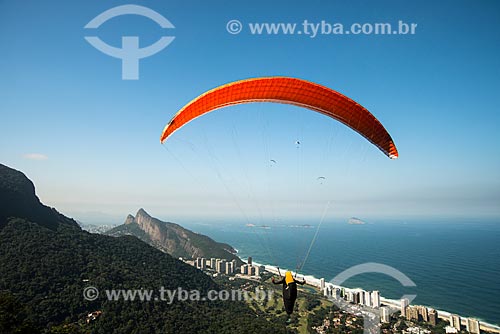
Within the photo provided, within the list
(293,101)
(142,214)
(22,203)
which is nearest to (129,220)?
(142,214)

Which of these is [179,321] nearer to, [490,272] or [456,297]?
[456,297]

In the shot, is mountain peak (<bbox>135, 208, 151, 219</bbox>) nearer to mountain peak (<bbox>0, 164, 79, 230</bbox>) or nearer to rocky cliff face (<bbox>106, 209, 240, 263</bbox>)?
rocky cliff face (<bbox>106, 209, 240, 263</bbox>)

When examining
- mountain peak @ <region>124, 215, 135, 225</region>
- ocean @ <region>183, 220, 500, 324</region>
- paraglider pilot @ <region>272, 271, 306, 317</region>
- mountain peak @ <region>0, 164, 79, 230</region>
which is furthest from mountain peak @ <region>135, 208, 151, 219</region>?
paraglider pilot @ <region>272, 271, 306, 317</region>

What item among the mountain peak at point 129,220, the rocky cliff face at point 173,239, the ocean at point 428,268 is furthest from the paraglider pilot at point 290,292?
the mountain peak at point 129,220

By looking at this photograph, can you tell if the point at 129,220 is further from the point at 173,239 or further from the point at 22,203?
the point at 22,203

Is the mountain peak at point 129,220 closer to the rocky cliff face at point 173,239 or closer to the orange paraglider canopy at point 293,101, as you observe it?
the rocky cliff face at point 173,239
